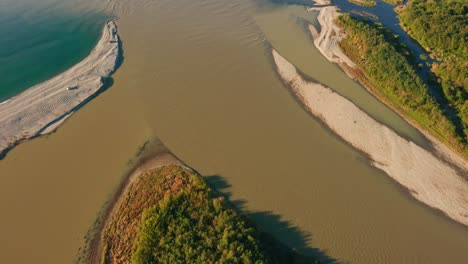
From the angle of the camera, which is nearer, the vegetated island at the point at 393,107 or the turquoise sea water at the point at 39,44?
the vegetated island at the point at 393,107

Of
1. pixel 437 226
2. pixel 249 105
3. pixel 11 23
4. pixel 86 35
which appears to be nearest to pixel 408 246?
pixel 437 226

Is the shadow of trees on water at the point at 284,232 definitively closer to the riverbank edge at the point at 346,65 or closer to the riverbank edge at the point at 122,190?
the riverbank edge at the point at 122,190

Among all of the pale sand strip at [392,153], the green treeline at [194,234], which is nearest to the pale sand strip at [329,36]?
the pale sand strip at [392,153]


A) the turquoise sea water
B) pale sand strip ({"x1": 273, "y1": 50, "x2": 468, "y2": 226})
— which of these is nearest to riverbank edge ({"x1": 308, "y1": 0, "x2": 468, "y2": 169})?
pale sand strip ({"x1": 273, "y1": 50, "x2": 468, "y2": 226})

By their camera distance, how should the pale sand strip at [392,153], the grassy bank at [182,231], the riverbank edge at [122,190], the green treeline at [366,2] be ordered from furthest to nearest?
the green treeline at [366,2], the pale sand strip at [392,153], the riverbank edge at [122,190], the grassy bank at [182,231]

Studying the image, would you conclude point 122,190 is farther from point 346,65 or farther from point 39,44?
point 346,65

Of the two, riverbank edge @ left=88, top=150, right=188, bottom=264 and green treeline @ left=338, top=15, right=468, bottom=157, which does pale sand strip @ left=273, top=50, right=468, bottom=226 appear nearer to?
green treeline @ left=338, top=15, right=468, bottom=157
